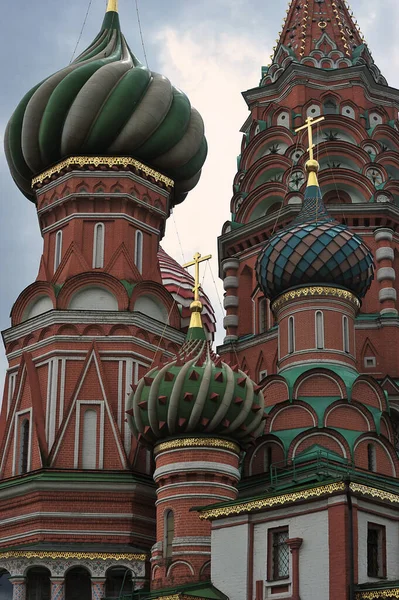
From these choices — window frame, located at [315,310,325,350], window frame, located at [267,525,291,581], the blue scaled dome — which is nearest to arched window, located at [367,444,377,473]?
window frame, located at [315,310,325,350]

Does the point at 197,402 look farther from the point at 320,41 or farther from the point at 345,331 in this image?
the point at 320,41

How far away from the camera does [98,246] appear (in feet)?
69.9

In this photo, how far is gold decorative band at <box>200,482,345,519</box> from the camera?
47.0 feet

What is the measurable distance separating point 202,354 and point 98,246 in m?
4.16

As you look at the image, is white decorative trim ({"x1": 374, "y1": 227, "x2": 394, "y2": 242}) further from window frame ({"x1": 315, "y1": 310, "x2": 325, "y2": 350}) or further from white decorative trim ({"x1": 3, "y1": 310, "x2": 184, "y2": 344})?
white decorative trim ({"x1": 3, "y1": 310, "x2": 184, "y2": 344})

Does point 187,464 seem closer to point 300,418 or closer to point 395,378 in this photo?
point 300,418

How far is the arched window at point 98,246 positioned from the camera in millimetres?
21125

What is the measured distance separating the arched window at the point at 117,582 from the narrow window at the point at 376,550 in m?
4.91

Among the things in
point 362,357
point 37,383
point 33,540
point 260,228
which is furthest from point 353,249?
point 33,540

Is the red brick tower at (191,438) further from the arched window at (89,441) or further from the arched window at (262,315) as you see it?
the arched window at (262,315)

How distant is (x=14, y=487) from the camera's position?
62.7 ft

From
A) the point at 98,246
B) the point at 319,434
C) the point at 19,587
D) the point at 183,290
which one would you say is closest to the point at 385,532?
the point at 319,434

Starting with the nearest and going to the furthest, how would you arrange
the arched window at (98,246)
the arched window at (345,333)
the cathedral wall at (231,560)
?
1. the cathedral wall at (231,560)
2. the arched window at (345,333)
3. the arched window at (98,246)

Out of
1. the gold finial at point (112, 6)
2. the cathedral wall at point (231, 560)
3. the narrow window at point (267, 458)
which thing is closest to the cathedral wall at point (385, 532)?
the cathedral wall at point (231, 560)
